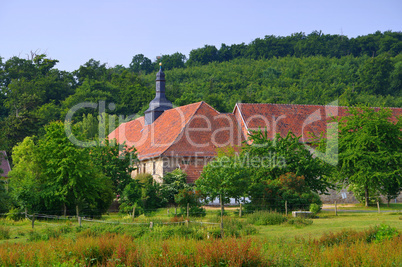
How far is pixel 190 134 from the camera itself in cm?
4288

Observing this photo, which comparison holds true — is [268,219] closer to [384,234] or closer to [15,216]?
[384,234]

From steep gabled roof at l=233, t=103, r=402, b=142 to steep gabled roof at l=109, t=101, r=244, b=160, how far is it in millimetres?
1255

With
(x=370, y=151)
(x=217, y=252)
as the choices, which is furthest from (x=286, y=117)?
(x=217, y=252)

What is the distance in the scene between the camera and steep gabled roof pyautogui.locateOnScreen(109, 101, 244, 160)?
135ft

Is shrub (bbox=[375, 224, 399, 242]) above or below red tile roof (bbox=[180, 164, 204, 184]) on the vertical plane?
below

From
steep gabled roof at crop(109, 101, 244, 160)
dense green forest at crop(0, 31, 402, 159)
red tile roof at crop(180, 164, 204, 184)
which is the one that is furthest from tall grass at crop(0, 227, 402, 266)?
dense green forest at crop(0, 31, 402, 159)

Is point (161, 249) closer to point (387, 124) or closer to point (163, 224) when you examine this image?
point (163, 224)

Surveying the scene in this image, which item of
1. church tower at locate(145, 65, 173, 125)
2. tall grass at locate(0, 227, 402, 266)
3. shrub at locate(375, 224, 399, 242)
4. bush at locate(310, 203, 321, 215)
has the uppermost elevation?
church tower at locate(145, 65, 173, 125)

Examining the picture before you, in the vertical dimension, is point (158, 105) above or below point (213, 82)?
below

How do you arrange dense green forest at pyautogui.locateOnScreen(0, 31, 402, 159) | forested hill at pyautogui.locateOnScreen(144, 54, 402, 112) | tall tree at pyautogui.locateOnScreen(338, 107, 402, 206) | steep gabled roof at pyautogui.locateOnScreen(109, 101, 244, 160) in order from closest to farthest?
tall tree at pyautogui.locateOnScreen(338, 107, 402, 206) → steep gabled roof at pyautogui.locateOnScreen(109, 101, 244, 160) → dense green forest at pyautogui.locateOnScreen(0, 31, 402, 159) → forested hill at pyautogui.locateOnScreen(144, 54, 402, 112)

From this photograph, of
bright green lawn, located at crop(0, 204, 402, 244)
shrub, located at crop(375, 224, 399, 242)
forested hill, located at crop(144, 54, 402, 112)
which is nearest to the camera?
shrub, located at crop(375, 224, 399, 242)

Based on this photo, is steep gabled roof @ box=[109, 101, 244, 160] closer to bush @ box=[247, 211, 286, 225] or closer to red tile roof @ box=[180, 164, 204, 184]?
red tile roof @ box=[180, 164, 204, 184]

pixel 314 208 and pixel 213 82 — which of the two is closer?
pixel 314 208

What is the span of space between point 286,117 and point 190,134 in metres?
9.50
